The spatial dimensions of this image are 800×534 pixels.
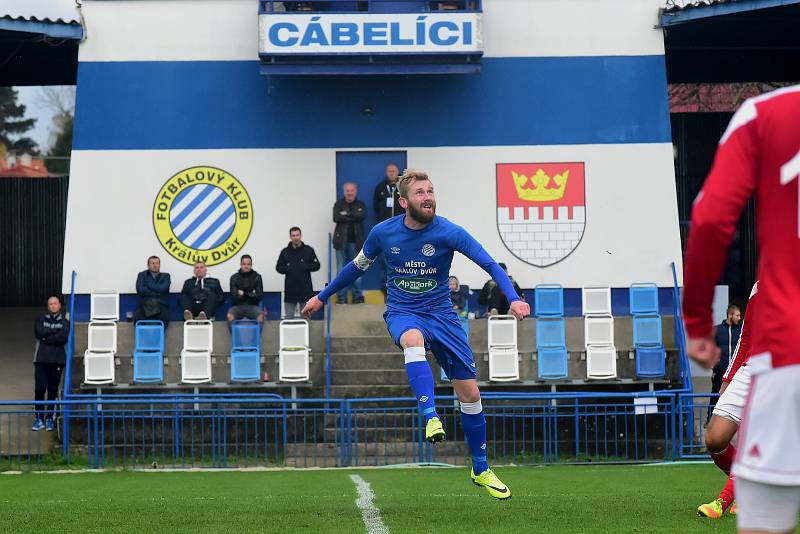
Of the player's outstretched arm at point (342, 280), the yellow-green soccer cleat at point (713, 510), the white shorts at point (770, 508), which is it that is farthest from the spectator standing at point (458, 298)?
the white shorts at point (770, 508)

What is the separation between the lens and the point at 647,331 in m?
20.1

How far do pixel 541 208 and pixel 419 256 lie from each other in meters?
13.2

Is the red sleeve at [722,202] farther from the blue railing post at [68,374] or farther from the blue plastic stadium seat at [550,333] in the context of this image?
the blue plastic stadium seat at [550,333]

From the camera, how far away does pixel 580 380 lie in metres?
19.4

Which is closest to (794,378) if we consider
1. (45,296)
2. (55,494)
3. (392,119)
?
(55,494)

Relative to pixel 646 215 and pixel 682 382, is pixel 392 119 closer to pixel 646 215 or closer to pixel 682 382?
pixel 646 215

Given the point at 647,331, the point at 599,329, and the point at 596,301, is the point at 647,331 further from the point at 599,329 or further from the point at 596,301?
the point at 596,301

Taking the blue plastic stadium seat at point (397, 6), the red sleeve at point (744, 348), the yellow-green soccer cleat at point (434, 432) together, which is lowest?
the yellow-green soccer cleat at point (434, 432)

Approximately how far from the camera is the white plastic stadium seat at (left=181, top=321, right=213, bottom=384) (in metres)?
19.5

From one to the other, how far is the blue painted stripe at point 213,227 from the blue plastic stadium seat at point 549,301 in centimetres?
556

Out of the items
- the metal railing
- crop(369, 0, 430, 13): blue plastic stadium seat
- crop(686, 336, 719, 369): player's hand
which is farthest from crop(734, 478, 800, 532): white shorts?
crop(369, 0, 430, 13): blue plastic stadium seat

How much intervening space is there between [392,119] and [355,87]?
0.86 m

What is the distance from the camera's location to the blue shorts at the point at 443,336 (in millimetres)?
9367

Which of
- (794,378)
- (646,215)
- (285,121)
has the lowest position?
(794,378)
